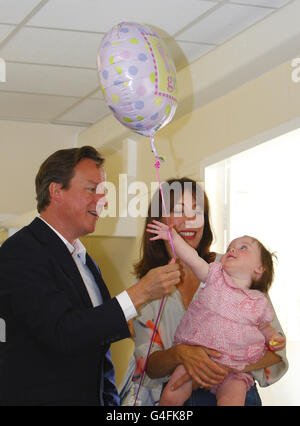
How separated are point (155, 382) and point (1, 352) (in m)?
0.61

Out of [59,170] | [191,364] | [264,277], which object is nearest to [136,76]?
[59,170]

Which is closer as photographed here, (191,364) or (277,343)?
(191,364)

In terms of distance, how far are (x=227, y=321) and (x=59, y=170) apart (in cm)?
78

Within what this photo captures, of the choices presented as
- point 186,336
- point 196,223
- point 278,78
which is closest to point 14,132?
point 278,78

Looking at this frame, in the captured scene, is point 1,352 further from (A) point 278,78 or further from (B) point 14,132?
(B) point 14,132

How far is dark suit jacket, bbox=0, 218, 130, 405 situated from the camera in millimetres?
1982

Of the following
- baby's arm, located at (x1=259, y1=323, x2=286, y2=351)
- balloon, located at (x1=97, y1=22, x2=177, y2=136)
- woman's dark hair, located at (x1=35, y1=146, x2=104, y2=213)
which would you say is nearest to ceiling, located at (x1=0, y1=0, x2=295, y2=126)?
balloon, located at (x1=97, y1=22, x2=177, y2=136)

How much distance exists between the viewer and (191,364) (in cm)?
228

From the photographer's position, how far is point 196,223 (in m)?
2.63

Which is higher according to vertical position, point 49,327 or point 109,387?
point 49,327

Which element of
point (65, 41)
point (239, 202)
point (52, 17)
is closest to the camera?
point (52, 17)

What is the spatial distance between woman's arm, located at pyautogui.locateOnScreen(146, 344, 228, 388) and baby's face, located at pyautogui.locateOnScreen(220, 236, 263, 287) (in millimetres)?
310

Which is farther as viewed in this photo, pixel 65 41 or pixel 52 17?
pixel 65 41

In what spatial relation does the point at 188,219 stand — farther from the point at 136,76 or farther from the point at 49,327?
the point at 49,327
